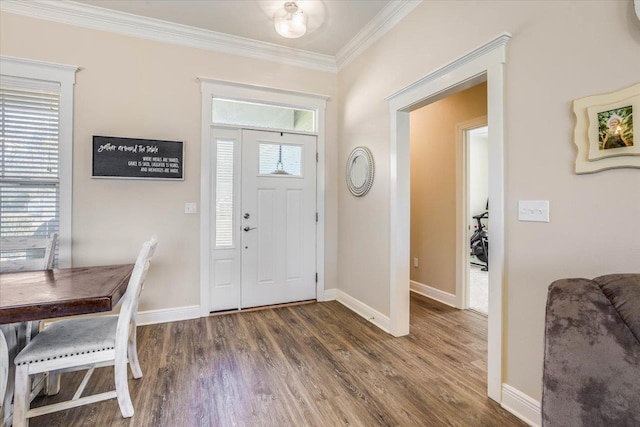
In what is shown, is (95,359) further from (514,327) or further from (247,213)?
(514,327)

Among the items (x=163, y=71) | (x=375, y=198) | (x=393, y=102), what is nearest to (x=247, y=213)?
(x=375, y=198)

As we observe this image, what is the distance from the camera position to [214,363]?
232 centimetres

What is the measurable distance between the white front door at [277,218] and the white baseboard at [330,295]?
15cm

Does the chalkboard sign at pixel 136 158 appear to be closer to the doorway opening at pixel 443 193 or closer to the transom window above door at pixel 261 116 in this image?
the transom window above door at pixel 261 116

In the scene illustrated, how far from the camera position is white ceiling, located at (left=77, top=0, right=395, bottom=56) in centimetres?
274

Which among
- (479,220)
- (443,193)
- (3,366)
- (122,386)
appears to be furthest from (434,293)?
(3,366)

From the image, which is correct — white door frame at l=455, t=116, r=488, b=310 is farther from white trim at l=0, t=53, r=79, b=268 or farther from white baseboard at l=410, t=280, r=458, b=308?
white trim at l=0, t=53, r=79, b=268

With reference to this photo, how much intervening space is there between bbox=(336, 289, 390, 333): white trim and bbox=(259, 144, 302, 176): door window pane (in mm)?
1623

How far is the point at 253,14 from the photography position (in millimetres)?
2885

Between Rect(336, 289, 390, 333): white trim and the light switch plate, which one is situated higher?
the light switch plate

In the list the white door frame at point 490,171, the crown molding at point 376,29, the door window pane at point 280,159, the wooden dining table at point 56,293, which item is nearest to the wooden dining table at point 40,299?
the wooden dining table at point 56,293

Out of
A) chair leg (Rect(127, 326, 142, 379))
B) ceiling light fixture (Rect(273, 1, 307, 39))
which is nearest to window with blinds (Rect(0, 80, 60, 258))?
chair leg (Rect(127, 326, 142, 379))

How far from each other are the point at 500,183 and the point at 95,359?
101 inches

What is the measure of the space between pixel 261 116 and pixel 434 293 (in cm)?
310
